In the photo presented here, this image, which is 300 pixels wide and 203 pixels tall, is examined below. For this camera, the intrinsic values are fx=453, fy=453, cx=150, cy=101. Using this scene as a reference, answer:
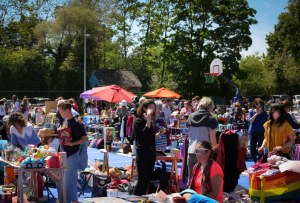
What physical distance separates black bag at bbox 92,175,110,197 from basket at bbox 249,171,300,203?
9.36 ft

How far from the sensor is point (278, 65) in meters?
46.3

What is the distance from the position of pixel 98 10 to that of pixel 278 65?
19.1m

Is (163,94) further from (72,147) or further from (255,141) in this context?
(72,147)

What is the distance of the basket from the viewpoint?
585 cm

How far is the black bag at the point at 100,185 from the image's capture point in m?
7.67

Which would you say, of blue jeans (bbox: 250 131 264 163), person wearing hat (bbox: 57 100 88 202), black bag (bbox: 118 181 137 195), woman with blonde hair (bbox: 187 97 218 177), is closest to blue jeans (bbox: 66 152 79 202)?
person wearing hat (bbox: 57 100 88 202)

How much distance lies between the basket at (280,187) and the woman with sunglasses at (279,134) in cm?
120

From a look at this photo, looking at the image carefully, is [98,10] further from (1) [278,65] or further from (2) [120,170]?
(2) [120,170]

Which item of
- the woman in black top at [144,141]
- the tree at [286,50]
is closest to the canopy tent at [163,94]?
the woman in black top at [144,141]

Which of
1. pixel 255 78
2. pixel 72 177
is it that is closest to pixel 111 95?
pixel 72 177

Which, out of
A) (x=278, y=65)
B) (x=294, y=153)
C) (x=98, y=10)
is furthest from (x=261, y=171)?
(x=278, y=65)

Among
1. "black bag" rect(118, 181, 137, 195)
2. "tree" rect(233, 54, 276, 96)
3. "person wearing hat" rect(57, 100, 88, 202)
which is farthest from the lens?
"tree" rect(233, 54, 276, 96)

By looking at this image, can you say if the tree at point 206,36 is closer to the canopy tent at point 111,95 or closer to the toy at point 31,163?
the canopy tent at point 111,95

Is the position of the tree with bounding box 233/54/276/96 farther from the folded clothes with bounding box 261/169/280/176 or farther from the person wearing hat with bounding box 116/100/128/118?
the folded clothes with bounding box 261/169/280/176
